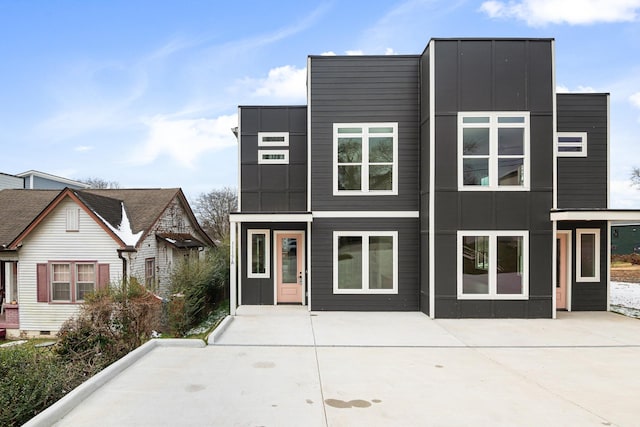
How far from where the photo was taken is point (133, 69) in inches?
680

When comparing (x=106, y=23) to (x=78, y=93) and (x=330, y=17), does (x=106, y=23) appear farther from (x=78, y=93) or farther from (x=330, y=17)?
(x=330, y=17)

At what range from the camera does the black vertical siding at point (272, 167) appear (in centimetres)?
1141

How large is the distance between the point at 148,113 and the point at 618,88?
27.2 meters

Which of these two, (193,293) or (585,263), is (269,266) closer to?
(193,293)

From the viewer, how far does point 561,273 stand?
35.3ft

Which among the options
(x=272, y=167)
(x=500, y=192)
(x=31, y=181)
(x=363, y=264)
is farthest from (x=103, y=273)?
(x=31, y=181)

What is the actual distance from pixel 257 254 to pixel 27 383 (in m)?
6.89

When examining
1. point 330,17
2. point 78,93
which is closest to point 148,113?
point 78,93

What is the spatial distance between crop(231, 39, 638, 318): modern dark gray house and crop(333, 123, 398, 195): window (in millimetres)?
28

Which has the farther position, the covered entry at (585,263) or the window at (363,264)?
the covered entry at (585,263)

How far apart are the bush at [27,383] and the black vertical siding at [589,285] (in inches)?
454

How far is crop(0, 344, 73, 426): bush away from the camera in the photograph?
435 centimetres

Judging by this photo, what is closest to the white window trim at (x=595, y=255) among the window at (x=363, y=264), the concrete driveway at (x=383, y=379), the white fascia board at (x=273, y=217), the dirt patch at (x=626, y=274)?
the concrete driveway at (x=383, y=379)

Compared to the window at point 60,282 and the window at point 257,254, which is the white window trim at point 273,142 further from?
the window at point 60,282
